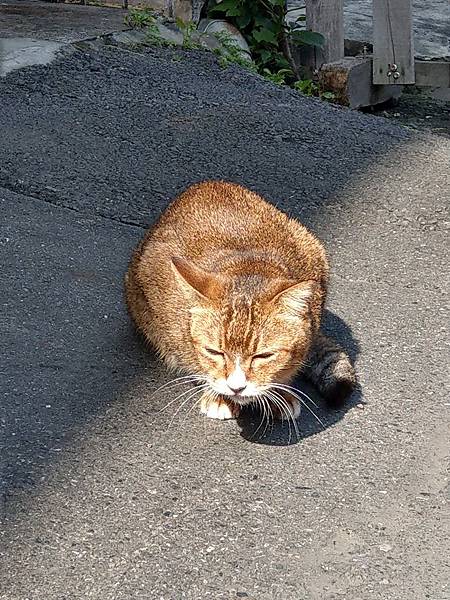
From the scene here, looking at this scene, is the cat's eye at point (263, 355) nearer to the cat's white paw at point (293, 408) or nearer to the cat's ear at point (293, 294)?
the cat's ear at point (293, 294)

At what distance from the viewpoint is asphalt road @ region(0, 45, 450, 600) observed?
10.4 feet

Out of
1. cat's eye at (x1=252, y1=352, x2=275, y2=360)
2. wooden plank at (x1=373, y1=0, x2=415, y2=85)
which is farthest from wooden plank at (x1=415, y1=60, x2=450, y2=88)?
cat's eye at (x1=252, y1=352, x2=275, y2=360)

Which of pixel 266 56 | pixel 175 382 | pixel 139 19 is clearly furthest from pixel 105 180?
pixel 266 56

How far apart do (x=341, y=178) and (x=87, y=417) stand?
10.2 ft

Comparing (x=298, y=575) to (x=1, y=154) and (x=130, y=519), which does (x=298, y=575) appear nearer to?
(x=130, y=519)

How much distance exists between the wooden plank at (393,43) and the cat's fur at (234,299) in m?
3.94

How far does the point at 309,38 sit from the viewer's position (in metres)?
8.09

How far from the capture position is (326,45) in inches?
324

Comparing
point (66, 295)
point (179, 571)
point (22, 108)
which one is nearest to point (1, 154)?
point (22, 108)

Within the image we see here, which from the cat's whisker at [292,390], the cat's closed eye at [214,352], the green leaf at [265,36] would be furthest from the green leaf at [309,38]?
the cat's closed eye at [214,352]

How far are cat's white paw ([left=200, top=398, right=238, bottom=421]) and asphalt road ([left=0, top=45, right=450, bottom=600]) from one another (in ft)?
0.14

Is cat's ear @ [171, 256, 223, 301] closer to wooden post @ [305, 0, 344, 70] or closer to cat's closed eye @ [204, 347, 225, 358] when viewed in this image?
cat's closed eye @ [204, 347, 225, 358]

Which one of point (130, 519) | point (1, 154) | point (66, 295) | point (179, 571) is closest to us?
point (179, 571)

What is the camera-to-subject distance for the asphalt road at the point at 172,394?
3.17 metres
